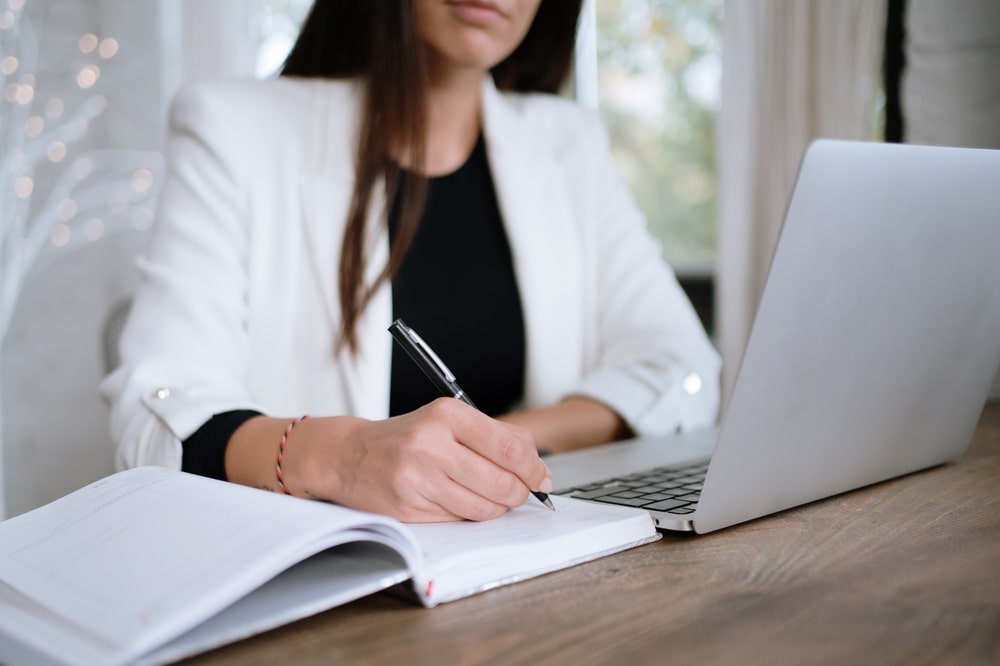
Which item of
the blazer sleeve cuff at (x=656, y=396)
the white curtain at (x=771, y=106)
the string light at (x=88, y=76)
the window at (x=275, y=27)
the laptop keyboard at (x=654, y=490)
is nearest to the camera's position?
the laptop keyboard at (x=654, y=490)

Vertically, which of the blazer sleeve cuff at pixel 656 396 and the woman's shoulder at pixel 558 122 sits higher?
the woman's shoulder at pixel 558 122

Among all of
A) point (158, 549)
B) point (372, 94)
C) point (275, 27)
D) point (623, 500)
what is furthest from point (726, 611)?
point (275, 27)

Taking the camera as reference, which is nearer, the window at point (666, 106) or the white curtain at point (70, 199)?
the white curtain at point (70, 199)

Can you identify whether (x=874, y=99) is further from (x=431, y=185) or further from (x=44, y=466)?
(x=44, y=466)

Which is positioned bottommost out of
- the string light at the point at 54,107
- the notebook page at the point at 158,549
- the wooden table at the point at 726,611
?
the wooden table at the point at 726,611

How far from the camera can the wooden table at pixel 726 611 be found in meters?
0.50

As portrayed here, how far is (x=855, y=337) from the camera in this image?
2.35 feet

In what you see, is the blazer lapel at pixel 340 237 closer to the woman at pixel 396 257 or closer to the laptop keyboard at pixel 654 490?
the woman at pixel 396 257

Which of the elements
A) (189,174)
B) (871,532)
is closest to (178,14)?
(189,174)

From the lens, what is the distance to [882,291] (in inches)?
27.9

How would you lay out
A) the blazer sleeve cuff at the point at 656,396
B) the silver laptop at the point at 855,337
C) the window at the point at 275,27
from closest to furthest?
1. the silver laptop at the point at 855,337
2. the blazer sleeve cuff at the point at 656,396
3. the window at the point at 275,27

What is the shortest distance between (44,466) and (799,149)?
2216 mm

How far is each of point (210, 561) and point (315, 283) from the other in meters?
0.91

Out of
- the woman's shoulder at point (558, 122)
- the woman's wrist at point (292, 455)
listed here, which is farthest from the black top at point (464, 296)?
the woman's wrist at point (292, 455)
